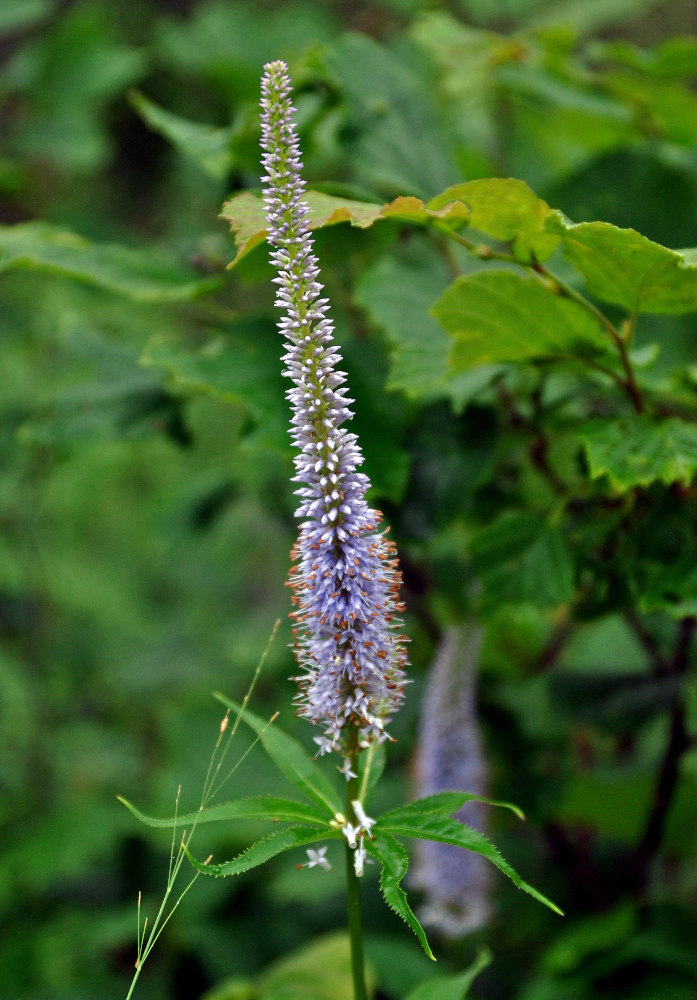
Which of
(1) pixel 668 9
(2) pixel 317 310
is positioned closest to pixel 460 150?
(2) pixel 317 310

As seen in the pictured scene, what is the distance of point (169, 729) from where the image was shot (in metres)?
2.79

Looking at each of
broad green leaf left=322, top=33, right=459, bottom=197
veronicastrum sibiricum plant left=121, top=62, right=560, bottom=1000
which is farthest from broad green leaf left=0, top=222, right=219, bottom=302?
veronicastrum sibiricum plant left=121, top=62, right=560, bottom=1000

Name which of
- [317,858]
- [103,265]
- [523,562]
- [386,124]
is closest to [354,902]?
[317,858]

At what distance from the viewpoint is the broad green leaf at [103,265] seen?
1.51 meters

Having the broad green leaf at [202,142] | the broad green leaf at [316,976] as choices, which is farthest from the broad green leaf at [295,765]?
the broad green leaf at [202,142]

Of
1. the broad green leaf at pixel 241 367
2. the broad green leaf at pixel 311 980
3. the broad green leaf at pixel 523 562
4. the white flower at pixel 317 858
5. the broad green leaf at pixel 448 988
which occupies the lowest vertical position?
the broad green leaf at pixel 311 980

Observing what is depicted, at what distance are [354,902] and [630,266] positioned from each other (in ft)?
2.62

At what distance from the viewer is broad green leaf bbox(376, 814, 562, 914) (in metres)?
0.84

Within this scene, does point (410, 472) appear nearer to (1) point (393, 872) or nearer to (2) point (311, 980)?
(1) point (393, 872)

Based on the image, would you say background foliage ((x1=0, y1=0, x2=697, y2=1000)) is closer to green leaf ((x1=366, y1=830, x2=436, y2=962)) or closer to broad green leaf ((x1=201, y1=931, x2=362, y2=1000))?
broad green leaf ((x1=201, y1=931, x2=362, y2=1000))

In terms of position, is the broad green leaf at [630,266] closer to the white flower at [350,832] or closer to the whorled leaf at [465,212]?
the whorled leaf at [465,212]

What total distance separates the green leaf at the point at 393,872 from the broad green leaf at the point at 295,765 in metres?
0.08

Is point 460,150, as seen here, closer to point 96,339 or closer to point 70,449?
point 96,339

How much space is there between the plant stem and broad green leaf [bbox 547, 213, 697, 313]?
0.63m
